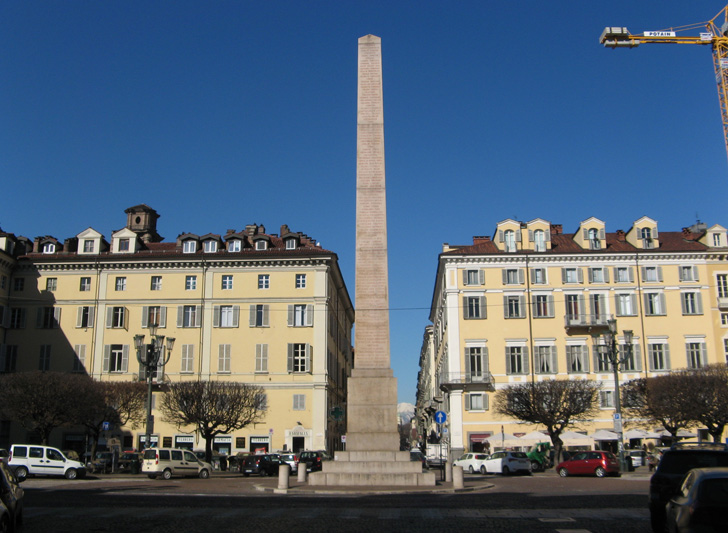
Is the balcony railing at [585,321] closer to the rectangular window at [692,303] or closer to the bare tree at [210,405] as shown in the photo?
the rectangular window at [692,303]

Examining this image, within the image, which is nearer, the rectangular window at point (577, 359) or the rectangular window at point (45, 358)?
the rectangular window at point (45, 358)

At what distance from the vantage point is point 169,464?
33938 mm

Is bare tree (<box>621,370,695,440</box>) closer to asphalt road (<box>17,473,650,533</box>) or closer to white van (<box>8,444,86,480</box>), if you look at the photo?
asphalt road (<box>17,473,650,533</box>)

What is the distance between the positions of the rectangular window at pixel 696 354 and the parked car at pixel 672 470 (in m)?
42.6

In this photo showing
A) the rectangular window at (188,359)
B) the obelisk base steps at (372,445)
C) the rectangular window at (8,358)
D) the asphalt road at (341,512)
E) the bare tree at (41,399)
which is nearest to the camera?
the asphalt road at (341,512)

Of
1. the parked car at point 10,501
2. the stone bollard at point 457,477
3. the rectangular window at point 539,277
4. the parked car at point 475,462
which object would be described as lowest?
the parked car at point 475,462

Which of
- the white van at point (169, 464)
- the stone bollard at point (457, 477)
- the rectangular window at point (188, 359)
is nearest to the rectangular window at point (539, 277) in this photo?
the rectangular window at point (188, 359)

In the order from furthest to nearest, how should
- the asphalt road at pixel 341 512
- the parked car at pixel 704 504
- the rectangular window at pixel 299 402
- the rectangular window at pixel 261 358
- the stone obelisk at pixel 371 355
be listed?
the rectangular window at pixel 261 358 → the rectangular window at pixel 299 402 → the stone obelisk at pixel 371 355 → the asphalt road at pixel 341 512 → the parked car at pixel 704 504

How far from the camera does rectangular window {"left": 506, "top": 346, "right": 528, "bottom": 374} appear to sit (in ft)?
169

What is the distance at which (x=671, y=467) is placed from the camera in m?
12.4

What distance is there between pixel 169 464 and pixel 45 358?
2130 cm

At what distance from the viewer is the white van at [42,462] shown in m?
30.5

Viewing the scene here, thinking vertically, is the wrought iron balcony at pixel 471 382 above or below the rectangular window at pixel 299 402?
above

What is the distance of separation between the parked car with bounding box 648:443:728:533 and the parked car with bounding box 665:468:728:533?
2.93m
